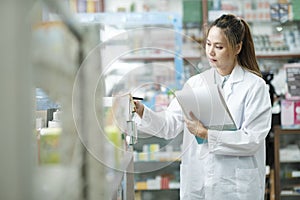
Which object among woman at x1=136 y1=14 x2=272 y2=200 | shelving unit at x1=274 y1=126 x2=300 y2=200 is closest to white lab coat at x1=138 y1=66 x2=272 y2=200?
woman at x1=136 y1=14 x2=272 y2=200

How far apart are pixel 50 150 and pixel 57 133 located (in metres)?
0.08

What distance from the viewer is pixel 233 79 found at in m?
1.74

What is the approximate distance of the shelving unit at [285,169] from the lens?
11.5ft

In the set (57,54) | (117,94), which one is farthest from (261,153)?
(57,54)

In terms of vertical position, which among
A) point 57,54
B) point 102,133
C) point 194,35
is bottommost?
point 102,133

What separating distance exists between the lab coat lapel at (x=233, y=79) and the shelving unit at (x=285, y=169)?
1928 mm

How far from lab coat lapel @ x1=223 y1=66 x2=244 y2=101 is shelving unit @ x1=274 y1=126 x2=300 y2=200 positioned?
193 cm

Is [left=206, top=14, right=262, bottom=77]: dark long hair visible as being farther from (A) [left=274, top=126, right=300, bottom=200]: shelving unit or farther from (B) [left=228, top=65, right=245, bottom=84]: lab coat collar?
(A) [left=274, top=126, right=300, bottom=200]: shelving unit

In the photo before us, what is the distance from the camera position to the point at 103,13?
11.8ft

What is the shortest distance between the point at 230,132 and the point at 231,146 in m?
0.05

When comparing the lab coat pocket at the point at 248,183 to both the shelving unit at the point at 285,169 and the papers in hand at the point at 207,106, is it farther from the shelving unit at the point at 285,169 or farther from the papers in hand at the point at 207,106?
the shelving unit at the point at 285,169

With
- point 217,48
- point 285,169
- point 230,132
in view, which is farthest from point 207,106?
point 285,169

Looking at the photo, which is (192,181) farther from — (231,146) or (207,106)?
(207,106)

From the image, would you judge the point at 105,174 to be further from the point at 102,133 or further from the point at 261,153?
the point at 261,153
